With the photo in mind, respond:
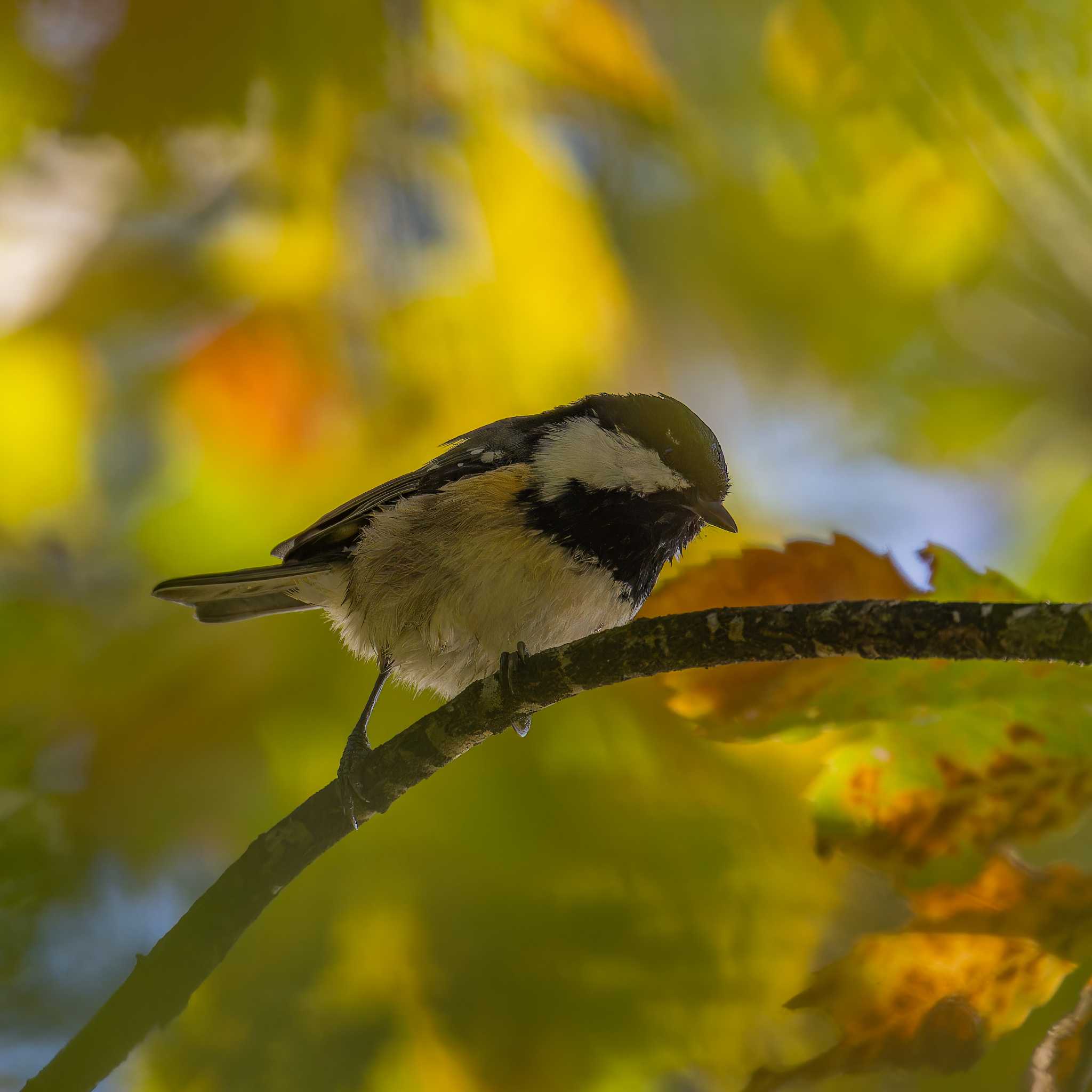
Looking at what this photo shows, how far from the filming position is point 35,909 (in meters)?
0.97

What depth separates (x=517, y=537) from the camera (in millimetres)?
1087

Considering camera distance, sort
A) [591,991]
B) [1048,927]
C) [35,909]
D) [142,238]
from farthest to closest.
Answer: [142,238] < [35,909] < [591,991] < [1048,927]

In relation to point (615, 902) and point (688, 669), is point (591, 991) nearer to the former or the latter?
point (615, 902)

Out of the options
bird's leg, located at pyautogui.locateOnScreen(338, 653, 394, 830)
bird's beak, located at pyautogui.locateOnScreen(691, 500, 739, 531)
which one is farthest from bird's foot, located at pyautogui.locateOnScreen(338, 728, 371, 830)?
bird's beak, located at pyautogui.locateOnScreen(691, 500, 739, 531)

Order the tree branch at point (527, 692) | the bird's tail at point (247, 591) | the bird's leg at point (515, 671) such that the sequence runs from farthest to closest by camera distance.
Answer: the bird's tail at point (247, 591), the bird's leg at point (515, 671), the tree branch at point (527, 692)

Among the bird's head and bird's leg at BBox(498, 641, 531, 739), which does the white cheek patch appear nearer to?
the bird's head

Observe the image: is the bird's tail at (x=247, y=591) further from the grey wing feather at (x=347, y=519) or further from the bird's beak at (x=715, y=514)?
the bird's beak at (x=715, y=514)

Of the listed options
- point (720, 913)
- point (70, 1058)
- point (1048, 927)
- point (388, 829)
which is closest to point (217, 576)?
point (388, 829)

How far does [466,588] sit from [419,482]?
185 mm

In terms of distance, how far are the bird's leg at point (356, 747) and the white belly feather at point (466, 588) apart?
0.03m

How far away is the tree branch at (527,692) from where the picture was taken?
19.9 inches

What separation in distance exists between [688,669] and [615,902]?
1.06ft

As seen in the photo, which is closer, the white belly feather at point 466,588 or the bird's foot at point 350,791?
the bird's foot at point 350,791

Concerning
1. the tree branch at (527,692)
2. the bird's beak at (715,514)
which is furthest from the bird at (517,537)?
the tree branch at (527,692)
